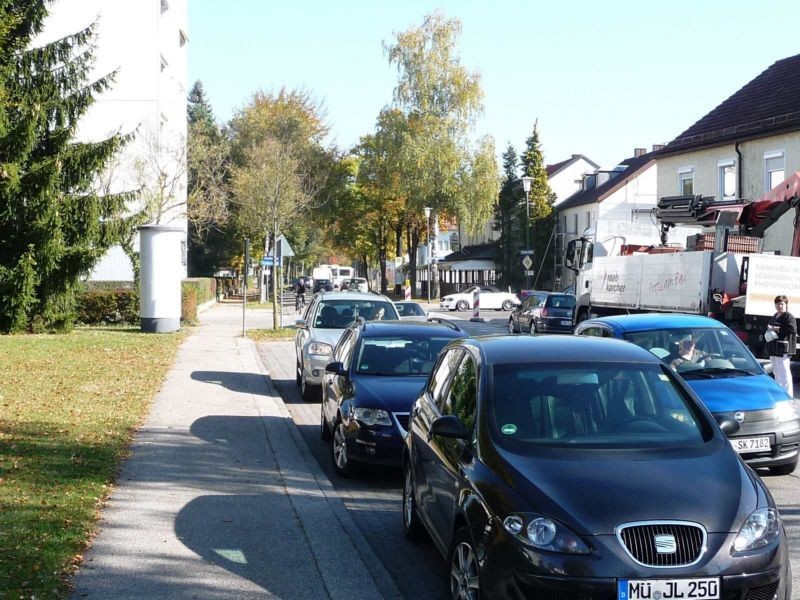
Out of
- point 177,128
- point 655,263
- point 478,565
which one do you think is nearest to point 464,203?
point 177,128

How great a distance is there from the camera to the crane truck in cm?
1673

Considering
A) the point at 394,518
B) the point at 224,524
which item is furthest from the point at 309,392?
the point at 224,524

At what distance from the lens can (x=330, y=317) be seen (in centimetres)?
1709

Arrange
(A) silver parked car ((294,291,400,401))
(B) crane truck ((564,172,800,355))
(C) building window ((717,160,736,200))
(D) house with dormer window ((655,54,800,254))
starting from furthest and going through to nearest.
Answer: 1. (C) building window ((717,160,736,200))
2. (D) house with dormer window ((655,54,800,254))
3. (B) crane truck ((564,172,800,355))
4. (A) silver parked car ((294,291,400,401))

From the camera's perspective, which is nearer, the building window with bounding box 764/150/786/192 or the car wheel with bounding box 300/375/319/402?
the car wheel with bounding box 300/375/319/402

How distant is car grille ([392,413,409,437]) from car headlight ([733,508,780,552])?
4.46 metres

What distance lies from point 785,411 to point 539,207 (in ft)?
207

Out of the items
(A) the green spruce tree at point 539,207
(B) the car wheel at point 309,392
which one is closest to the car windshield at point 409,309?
(B) the car wheel at point 309,392

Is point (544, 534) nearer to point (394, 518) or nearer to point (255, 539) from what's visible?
point (255, 539)

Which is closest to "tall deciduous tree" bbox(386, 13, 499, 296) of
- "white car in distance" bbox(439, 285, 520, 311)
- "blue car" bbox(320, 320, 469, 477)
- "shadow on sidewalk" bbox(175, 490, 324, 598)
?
"white car in distance" bbox(439, 285, 520, 311)

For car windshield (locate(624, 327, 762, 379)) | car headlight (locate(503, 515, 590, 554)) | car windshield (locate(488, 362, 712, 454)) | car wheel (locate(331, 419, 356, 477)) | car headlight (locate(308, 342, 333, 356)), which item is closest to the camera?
car headlight (locate(503, 515, 590, 554))

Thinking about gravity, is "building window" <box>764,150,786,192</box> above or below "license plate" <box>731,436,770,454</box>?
above

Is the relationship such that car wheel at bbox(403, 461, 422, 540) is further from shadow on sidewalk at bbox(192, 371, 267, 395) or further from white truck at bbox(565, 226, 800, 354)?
white truck at bbox(565, 226, 800, 354)

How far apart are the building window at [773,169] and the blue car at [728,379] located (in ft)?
78.5
